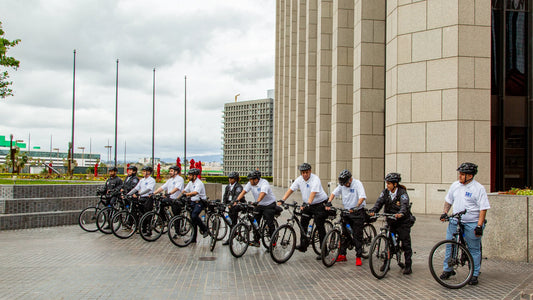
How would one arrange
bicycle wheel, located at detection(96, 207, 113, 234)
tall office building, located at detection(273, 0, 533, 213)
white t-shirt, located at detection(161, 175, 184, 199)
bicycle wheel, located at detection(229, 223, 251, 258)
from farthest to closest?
tall office building, located at detection(273, 0, 533, 213)
bicycle wheel, located at detection(96, 207, 113, 234)
white t-shirt, located at detection(161, 175, 184, 199)
bicycle wheel, located at detection(229, 223, 251, 258)

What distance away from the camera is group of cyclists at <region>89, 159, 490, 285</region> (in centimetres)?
731

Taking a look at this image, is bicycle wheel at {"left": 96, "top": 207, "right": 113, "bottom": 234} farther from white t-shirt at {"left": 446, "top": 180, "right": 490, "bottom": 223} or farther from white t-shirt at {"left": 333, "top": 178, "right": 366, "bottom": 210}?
white t-shirt at {"left": 446, "top": 180, "right": 490, "bottom": 223}

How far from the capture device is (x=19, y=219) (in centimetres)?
1389

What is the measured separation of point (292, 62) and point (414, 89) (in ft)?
98.7

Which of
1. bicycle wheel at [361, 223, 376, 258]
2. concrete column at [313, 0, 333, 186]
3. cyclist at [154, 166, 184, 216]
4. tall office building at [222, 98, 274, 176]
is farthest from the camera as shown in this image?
tall office building at [222, 98, 274, 176]

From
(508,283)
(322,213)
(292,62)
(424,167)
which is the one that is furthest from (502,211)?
(292,62)

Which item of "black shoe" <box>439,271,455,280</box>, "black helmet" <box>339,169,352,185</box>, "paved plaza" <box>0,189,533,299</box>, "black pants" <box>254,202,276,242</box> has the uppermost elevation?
"black helmet" <box>339,169,352,185</box>

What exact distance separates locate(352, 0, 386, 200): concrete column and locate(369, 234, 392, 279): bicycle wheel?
14742 millimetres

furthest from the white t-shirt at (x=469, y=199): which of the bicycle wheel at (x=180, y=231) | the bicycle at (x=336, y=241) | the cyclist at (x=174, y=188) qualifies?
the cyclist at (x=174, y=188)

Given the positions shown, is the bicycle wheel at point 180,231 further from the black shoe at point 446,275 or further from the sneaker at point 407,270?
the black shoe at point 446,275

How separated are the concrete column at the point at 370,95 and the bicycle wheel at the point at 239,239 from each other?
540 inches

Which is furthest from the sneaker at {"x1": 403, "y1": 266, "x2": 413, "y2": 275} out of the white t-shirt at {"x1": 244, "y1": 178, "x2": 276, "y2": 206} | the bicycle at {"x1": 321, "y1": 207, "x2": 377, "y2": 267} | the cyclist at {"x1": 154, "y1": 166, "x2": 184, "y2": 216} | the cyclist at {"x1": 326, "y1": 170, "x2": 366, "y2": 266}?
the cyclist at {"x1": 154, "y1": 166, "x2": 184, "y2": 216}

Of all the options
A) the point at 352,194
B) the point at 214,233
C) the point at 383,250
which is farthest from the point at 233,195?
the point at 383,250

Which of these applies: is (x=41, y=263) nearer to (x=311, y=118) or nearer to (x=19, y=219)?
(x=19, y=219)
